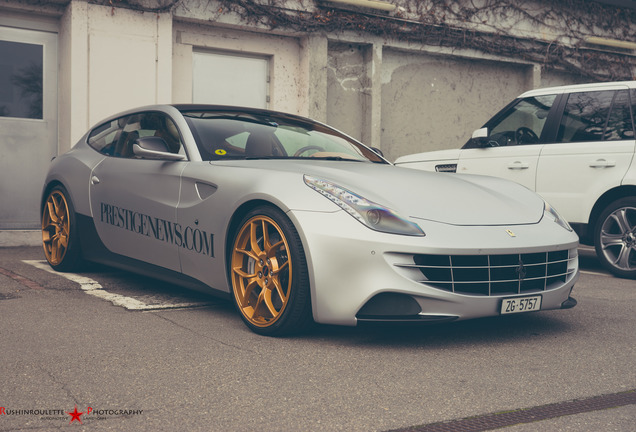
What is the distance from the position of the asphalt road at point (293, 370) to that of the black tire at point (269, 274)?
124mm

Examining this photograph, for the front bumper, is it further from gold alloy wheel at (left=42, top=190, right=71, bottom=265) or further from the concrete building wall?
the concrete building wall

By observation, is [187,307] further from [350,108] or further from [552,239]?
[350,108]

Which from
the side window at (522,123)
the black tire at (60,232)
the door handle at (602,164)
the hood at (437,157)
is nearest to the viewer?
the black tire at (60,232)

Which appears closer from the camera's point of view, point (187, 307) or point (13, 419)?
point (13, 419)

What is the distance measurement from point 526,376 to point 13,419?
2181mm

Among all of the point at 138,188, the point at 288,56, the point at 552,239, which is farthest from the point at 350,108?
the point at 552,239

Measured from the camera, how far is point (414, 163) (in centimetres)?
855

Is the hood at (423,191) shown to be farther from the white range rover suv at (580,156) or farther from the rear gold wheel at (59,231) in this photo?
the white range rover suv at (580,156)

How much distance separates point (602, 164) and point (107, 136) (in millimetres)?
4459

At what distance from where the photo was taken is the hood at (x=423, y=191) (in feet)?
13.5

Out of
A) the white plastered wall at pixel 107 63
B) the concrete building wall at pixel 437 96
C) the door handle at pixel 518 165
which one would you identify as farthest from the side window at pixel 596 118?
the concrete building wall at pixel 437 96

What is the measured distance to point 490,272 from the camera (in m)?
3.98

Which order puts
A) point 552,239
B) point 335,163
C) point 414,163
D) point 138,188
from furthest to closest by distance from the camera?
point 414,163 < point 138,188 < point 335,163 < point 552,239

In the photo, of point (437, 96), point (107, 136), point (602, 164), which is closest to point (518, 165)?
point (602, 164)
